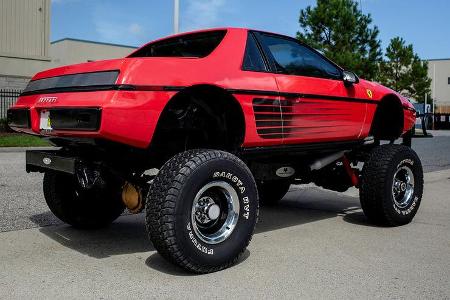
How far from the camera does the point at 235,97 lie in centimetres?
393

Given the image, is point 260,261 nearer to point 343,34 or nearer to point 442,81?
point 343,34

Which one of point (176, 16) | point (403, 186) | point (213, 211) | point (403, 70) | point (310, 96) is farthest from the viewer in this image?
point (403, 70)

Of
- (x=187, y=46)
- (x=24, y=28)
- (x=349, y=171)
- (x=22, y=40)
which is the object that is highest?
(x=24, y=28)

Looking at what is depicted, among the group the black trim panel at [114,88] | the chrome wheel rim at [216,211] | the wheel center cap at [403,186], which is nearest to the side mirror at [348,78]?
the wheel center cap at [403,186]

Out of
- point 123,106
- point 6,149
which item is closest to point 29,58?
point 6,149

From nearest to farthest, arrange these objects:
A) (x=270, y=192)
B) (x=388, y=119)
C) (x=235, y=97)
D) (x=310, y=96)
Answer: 1. (x=235, y=97)
2. (x=310, y=96)
3. (x=388, y=119)
4. (x=270, y=192)

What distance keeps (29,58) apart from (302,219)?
18990mm

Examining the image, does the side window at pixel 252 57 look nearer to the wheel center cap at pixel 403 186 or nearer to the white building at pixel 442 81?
the wheel center cap at pixel 403 186

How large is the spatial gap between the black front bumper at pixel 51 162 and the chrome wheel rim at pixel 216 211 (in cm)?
89

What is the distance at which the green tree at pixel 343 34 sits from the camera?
32281 millimetres

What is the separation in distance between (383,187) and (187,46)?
7.24 ft

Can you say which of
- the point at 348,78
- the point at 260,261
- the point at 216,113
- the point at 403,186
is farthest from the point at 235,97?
the point at 403,186

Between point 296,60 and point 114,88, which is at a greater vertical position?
point 296,60

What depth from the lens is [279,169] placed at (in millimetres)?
4645
